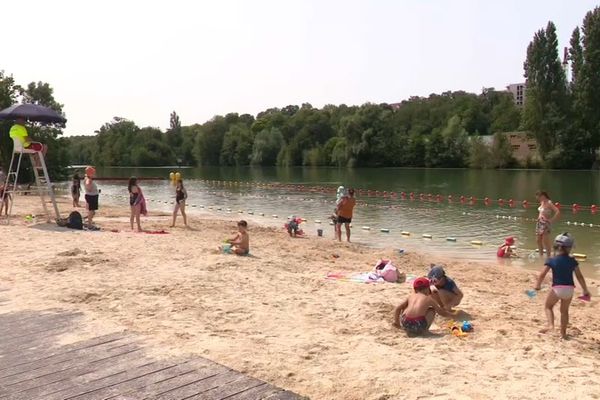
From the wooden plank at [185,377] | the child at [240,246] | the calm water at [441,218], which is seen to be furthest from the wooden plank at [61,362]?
the calm water at [441,218]

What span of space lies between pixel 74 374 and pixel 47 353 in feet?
2.28

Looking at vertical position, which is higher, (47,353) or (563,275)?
(563,275)

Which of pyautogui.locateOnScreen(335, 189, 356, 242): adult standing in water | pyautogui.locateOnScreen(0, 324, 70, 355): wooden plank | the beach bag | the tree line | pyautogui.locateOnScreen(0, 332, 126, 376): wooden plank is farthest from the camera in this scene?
the tree line

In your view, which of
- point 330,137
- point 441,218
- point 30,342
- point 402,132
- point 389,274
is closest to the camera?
point 30,342

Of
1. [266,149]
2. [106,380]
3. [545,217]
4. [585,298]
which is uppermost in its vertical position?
[266,149]

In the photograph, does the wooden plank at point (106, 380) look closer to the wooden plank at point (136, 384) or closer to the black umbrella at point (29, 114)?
the wooden plank at point (136, 384)

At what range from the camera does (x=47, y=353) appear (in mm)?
5527

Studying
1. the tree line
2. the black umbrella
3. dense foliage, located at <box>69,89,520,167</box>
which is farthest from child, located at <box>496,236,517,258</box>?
dense foliage, located at <box>69,89,520,167</box>

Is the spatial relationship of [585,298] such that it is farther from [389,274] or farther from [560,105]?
[560,105]

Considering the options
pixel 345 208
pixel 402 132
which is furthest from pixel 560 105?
pixel 345 208

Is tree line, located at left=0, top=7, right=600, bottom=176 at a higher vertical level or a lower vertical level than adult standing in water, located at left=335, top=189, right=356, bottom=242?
higher

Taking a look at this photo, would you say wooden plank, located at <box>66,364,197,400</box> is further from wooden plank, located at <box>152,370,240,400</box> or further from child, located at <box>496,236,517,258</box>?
child, located at <box>496,236,517,258</box>

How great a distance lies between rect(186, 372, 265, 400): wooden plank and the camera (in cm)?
462

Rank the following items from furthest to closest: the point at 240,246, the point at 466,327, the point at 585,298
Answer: the point at 240,246 → the point at 585,298 → the point at 466,327
